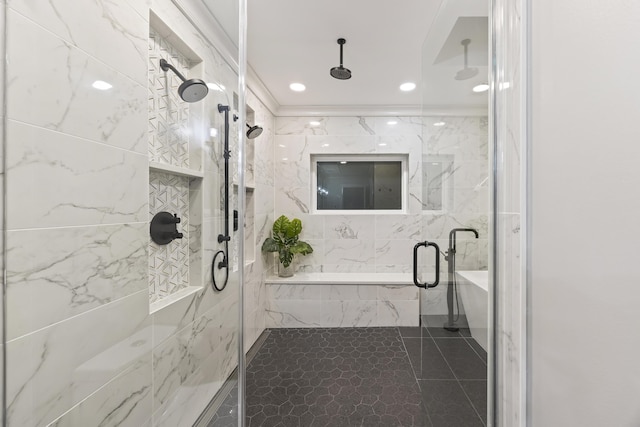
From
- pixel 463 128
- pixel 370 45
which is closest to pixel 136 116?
pixel 463 128

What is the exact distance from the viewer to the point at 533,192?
701 mm

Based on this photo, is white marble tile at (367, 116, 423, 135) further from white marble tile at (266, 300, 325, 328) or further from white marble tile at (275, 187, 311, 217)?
white marble tile at (266, 300, 325, 328)

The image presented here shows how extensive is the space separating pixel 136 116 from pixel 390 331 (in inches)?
115

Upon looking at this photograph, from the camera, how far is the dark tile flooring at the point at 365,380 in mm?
1138

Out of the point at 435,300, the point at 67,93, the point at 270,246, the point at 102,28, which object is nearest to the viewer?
the point at 67,93

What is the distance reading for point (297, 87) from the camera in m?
2.81

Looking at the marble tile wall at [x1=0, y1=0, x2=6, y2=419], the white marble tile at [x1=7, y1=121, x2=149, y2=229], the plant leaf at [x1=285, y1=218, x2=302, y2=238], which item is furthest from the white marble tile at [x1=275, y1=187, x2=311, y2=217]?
the marble tile wall at [x1=0, y1=0, x2=6, y2=419]

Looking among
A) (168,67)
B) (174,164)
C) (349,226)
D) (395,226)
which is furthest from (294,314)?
(168,67)

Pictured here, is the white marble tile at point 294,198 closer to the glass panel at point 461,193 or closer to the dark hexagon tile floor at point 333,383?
the dark hexagon tile floor at point 333,383

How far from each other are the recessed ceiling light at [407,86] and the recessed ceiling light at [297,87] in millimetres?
1021

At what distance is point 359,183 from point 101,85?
3.02 m

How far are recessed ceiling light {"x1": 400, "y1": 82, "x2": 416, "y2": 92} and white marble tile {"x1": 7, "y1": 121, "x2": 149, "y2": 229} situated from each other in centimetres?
258

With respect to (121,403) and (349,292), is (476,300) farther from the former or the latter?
(349,292)

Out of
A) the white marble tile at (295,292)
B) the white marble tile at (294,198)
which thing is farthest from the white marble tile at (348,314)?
the white marble tile at (294,198)
